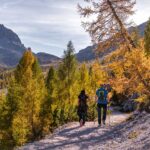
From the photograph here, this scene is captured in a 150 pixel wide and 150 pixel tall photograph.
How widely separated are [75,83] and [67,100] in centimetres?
282

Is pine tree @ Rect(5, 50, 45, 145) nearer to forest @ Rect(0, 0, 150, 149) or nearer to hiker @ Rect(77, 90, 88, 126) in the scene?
forest @ Rect(0, 0, 150, 149)

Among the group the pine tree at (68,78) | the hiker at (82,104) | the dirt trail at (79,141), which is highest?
the pine tree at (68,78)

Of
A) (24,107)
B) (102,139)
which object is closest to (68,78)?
(24,107)

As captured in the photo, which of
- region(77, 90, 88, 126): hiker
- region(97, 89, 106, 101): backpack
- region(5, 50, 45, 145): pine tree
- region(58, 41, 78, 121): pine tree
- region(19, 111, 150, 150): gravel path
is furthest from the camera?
region(58, 41, 78, 121): pine tree

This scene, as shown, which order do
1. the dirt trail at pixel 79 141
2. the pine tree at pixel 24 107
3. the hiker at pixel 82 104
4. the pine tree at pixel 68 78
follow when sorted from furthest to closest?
the pine tree at pixel 68 78
the pine tree at pixel 24 107
the hiker at pixel 82 104
the dirt trail at pixel 79 141

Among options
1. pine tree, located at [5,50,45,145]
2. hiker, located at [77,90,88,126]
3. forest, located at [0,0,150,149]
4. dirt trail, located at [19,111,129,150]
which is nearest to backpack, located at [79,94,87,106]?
hiker, located at [77,90,88,126]

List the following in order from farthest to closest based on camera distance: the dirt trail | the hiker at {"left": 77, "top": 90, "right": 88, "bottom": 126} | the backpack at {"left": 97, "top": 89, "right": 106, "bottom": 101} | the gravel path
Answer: the hiker at {"left": 77, "top": 90, "right": 88, "bottom": 126}, the backpack at {"left": 97, "top": 89, "right": 106, "bottom": 101}, the dirt trail, the gravel path

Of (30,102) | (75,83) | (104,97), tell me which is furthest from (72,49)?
(104,97)

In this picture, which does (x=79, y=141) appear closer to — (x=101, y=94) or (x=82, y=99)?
(x=101, y=94)

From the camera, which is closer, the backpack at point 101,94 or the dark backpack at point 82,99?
the backpack at point 101,94

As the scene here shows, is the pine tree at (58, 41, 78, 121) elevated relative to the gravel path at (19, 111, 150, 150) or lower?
elevated

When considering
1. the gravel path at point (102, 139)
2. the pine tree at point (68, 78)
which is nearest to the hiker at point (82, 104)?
the gravel path at point (102, 139)

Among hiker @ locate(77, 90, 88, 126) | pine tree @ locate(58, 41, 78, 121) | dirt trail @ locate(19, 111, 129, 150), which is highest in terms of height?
pine tree @ locate(58, 41, 78, 121)

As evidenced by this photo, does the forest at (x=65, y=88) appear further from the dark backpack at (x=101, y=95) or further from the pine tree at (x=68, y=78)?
the dark backpack at (x=101, y=95)
